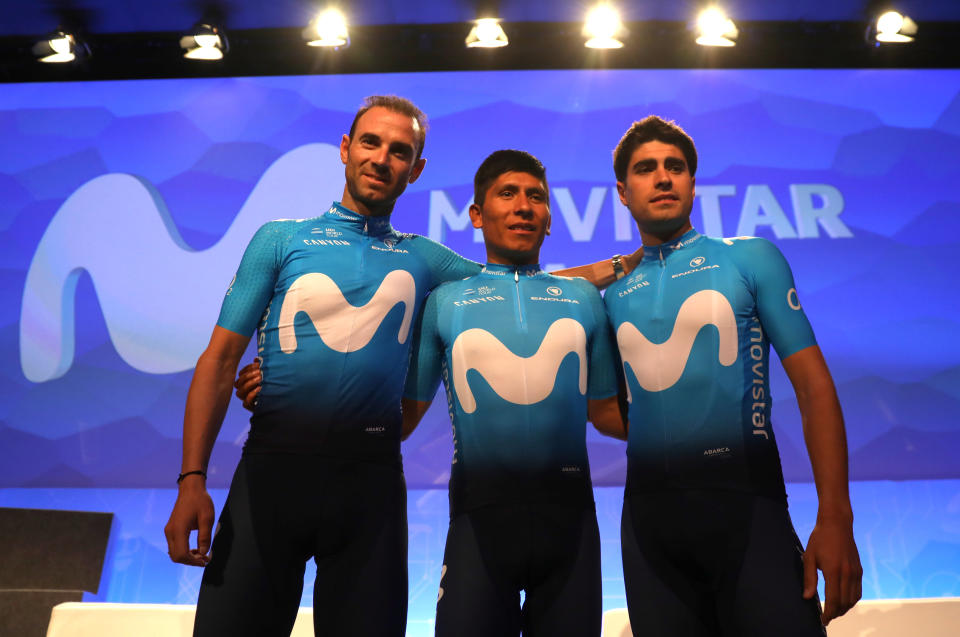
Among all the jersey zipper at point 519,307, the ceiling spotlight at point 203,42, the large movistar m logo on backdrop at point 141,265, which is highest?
the ceiling spotlight at point 203,42

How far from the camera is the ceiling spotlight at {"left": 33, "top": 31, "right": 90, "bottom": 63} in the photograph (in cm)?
499

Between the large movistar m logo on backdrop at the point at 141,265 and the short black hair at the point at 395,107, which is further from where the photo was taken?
the large movistar m logo on backdrop at the point at 141,265

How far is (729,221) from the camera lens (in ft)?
15.5

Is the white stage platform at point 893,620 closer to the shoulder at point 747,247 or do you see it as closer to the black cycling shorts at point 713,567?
the black cycling shorts at point 713,567

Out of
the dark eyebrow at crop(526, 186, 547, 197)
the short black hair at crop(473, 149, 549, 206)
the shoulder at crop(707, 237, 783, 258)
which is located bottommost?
the shoulder at crop(707, 237, 783, 258)

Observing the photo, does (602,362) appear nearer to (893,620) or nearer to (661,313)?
(661,313)

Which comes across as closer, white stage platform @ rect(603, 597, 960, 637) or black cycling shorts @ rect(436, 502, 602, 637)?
black cycling shorts @ rect(436, 502, 602, 637)

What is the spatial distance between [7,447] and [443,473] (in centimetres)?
273

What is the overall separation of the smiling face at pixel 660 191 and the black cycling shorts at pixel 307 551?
111 centimetres

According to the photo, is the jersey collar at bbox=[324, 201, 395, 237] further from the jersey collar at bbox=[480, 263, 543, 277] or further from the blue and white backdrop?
the blue and white backdrop

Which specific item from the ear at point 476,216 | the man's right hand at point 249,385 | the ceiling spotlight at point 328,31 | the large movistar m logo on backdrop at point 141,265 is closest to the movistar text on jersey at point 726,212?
the large movistar m logo on backdrop at point 141,265

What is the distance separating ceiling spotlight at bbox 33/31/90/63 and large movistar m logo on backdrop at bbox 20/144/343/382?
89 centimetres

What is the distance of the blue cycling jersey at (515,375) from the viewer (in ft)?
6.39

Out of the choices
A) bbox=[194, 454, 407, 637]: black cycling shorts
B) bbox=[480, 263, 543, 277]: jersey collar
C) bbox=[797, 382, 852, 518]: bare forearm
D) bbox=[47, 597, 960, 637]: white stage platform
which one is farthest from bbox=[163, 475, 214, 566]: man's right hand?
bbox=[797, 382, 852, 518]: bare forearm
